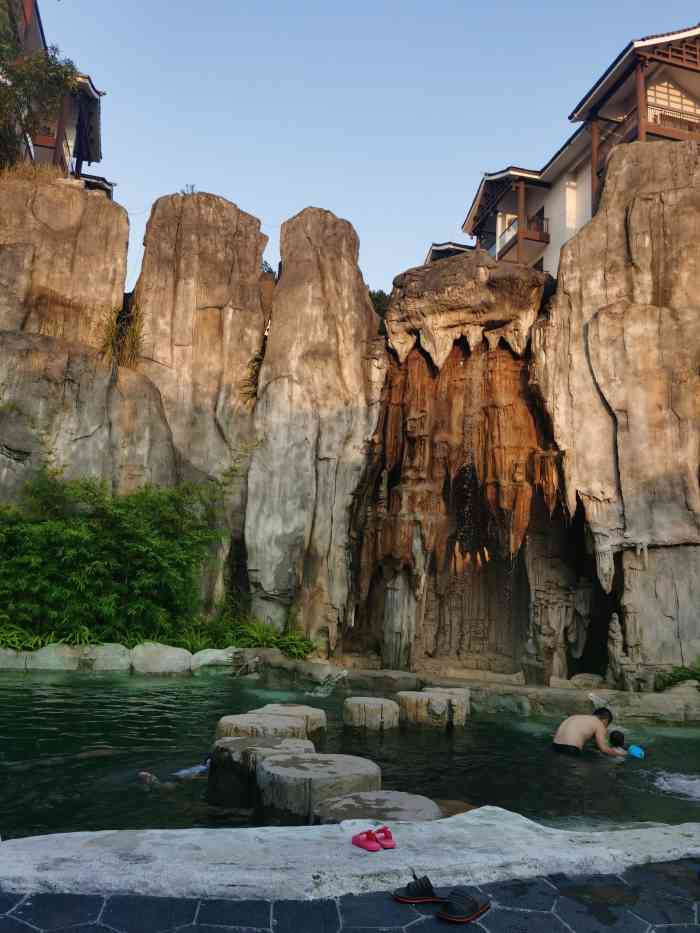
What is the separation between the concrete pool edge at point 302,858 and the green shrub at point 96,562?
9.85 meters

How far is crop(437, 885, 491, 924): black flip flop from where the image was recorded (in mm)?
3117

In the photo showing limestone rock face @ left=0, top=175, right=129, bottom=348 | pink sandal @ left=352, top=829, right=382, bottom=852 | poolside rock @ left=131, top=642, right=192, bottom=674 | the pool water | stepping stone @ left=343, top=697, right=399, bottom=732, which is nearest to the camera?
pink sandal @ left=352, top=829, right=382, bottom=852

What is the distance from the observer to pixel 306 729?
7.94m

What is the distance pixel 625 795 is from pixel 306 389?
11.1 metres

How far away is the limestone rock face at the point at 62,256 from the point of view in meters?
16.5

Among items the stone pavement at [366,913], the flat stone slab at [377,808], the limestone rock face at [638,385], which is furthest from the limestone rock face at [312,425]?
the stone pavement at [366,913]

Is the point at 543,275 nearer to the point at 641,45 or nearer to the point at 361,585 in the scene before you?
the point at 361,585

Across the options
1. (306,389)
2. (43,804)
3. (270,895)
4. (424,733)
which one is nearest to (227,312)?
(306,389)

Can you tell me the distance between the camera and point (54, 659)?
12.0 meters

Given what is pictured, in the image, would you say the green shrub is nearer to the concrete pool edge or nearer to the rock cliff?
the rock cliff

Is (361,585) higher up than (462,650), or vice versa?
(361,585)

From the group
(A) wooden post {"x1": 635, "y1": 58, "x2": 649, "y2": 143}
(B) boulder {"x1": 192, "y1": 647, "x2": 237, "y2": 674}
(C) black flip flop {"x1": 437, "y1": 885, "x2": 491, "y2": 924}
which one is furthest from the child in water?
(A) wooden post {"x1": 635, "y1": 58, "x2": 649, "y2": 143}

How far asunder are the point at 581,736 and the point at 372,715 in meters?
2.43

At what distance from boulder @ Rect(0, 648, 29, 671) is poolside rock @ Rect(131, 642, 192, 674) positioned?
1648mm
